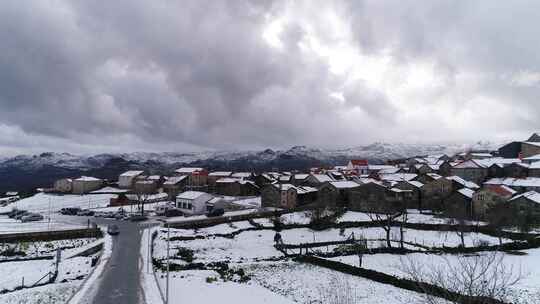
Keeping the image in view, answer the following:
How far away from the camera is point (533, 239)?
39594mm

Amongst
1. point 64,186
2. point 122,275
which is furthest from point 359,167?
point 122,275

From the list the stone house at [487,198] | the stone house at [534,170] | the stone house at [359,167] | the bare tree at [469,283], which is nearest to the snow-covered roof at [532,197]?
the stone house at [487,198]

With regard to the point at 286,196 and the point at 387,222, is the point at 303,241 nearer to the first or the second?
the point at 387,222

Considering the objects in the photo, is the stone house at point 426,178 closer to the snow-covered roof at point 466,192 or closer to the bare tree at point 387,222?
the snow-covered roof at point 466,192

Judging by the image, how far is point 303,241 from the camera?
4500 cm

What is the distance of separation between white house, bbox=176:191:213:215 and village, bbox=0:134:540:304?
26cm

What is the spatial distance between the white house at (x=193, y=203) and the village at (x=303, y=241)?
0.85ft

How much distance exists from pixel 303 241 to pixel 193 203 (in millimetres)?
27963

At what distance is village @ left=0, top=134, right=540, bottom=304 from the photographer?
2511cm

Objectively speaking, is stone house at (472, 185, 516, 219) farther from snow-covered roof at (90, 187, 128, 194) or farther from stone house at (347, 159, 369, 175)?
snow-covered roof at (90, 187, 128, 194)

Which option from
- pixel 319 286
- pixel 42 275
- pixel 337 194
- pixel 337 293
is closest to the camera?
pixel 337 293

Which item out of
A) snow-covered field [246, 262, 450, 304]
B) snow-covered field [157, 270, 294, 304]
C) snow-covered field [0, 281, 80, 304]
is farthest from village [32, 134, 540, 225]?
snow-covered field [0, 281, 80, 304]

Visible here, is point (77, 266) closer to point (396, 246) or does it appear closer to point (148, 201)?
point (396, 246)

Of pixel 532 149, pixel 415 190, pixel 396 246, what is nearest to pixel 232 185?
pixel 415 190
